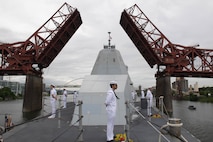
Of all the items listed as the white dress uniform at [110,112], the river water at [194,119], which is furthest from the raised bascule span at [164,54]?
the white dress uniform at [110,112]

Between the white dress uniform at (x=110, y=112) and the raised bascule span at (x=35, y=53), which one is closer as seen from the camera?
the white dress uniform at (x=110, y=112)

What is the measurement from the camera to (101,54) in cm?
1120

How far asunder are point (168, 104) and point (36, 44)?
20.8 m

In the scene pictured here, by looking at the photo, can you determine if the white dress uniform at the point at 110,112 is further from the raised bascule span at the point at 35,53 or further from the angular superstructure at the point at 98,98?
the raised bascule span at the point at 35,53

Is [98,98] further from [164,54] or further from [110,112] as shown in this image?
[164,54]

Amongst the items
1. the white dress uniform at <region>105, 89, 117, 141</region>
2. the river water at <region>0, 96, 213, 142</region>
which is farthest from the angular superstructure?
the river water at <region>0, 96, 213, 142</region>

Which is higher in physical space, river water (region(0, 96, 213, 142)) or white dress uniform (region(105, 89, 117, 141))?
white dress uniform (region(105, 89, 117, 141))

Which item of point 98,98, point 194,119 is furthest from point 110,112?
point 194,119

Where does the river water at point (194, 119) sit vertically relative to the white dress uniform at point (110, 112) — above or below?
below

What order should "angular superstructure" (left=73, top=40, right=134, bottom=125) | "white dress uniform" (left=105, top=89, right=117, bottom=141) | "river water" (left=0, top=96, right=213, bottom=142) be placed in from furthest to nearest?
"river water" (left=0, top=96, right=213, bottom=142) → "angular superstructure" (left=73, top=40, right=134, bottom=125) → "white dress uniform" (left=105, top=89, right=117, bottom=141)

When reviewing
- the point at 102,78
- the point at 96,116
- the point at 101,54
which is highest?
the point at 101,54

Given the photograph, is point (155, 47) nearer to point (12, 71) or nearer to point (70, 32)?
point (70, 32)

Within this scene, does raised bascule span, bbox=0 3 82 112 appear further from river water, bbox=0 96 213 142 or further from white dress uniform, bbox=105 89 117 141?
white dress uniform, bbox=105 89 117 141

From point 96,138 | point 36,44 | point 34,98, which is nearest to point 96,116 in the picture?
point 96,138
